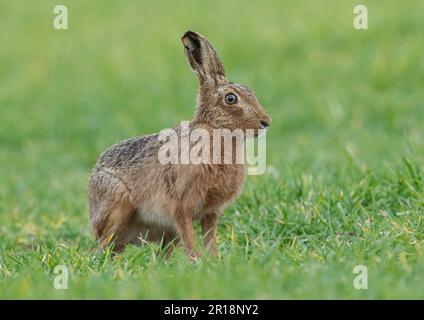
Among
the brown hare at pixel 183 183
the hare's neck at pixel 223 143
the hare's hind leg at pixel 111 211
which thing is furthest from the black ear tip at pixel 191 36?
the hare's hind leg at pixel 111 211

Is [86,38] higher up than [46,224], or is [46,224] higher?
[86,38]

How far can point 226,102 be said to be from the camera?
576 centimetres

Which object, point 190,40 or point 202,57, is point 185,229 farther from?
point 190,40

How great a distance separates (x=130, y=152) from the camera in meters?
6.31

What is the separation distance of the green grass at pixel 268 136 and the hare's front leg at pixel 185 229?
0.20m

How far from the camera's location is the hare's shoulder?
6.14m

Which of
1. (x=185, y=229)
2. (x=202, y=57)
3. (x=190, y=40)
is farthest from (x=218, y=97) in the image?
(x=185, y=229)

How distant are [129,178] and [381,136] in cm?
571

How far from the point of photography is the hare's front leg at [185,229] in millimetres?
5689

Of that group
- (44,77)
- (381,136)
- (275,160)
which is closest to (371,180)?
(275,160)

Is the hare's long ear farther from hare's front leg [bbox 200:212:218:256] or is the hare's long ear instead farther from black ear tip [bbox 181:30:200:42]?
hare's front leg [bbox 200:212:218:256]

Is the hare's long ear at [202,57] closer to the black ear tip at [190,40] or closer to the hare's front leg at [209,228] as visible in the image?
Answer: the black ear tip at [190,40]

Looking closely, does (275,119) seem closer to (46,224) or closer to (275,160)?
(275,160)
